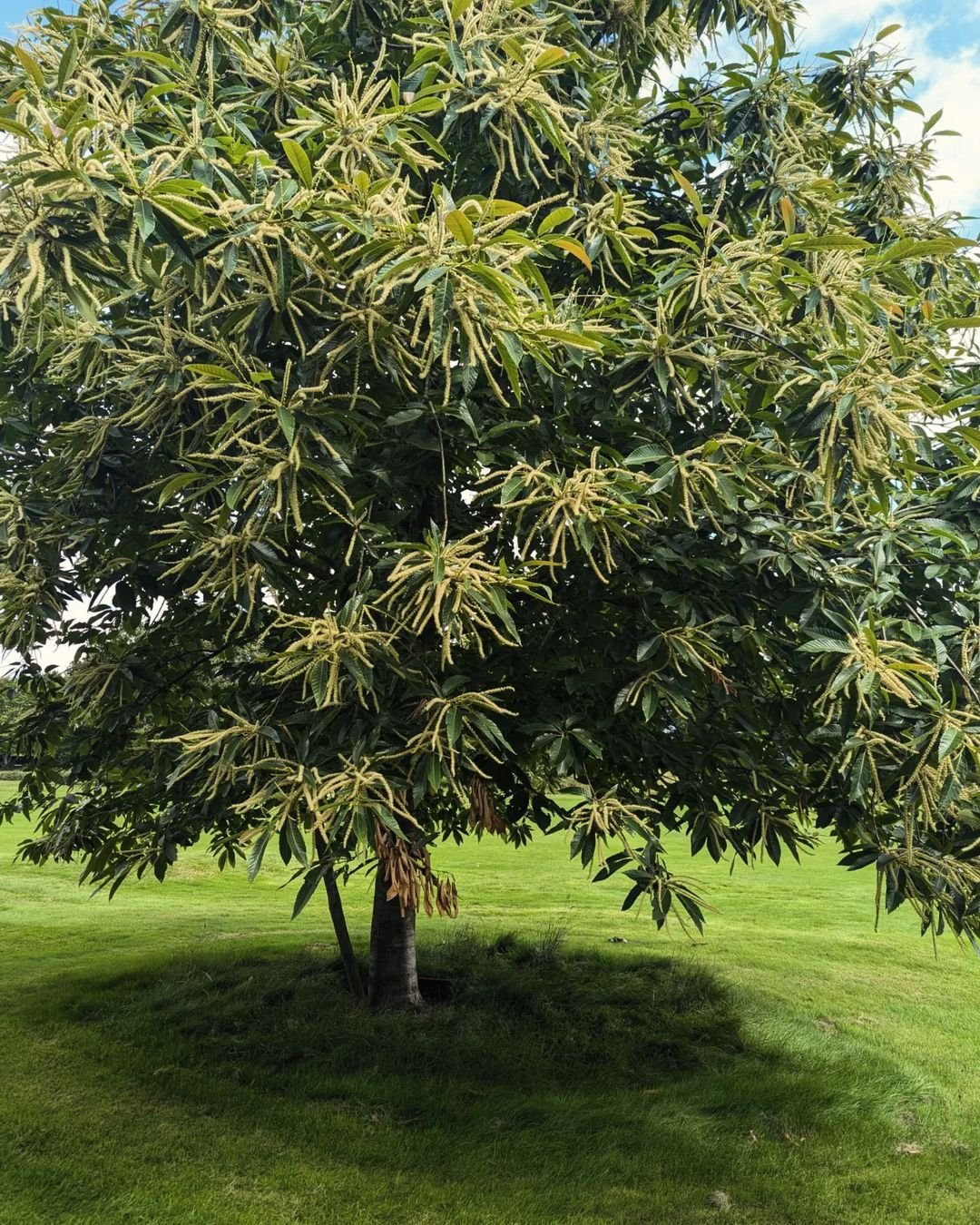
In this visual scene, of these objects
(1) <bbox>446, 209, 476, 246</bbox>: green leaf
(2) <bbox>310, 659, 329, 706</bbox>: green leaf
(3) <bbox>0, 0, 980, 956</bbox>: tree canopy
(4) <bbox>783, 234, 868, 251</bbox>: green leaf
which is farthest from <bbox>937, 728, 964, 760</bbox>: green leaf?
(1) <bbox>446, 209, 476, 246</bbox>: green leaf

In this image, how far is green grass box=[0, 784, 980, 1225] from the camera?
4.16m

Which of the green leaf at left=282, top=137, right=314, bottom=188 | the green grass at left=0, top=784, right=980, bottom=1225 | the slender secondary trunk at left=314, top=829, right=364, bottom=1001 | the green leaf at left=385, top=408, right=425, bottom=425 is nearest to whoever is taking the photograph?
the green leaf at left=282, top=137, right=314, bottom=188

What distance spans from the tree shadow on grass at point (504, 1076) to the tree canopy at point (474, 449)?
1.48 metres

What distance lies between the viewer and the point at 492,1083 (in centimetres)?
527

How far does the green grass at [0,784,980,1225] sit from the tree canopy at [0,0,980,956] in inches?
53.2

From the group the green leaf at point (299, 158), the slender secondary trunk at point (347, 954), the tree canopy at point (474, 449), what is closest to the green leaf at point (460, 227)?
the tree canopy at point (474, 449)

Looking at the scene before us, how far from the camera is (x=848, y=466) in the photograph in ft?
10.4

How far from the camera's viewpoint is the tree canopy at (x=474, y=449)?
9.51ft

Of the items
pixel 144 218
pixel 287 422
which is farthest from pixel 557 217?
pixel 144 218

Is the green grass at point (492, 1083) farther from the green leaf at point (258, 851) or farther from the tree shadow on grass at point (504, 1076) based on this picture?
the green leaf at point (258, 851)

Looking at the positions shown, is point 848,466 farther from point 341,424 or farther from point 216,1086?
point 216,1086

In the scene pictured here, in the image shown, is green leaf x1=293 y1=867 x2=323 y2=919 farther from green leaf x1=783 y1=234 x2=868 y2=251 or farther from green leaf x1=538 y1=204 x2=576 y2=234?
green leaf x1=783 y1=234 x2=868 y2=251

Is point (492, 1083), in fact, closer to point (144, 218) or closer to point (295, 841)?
point (295, 841)

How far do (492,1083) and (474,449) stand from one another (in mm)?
3562
